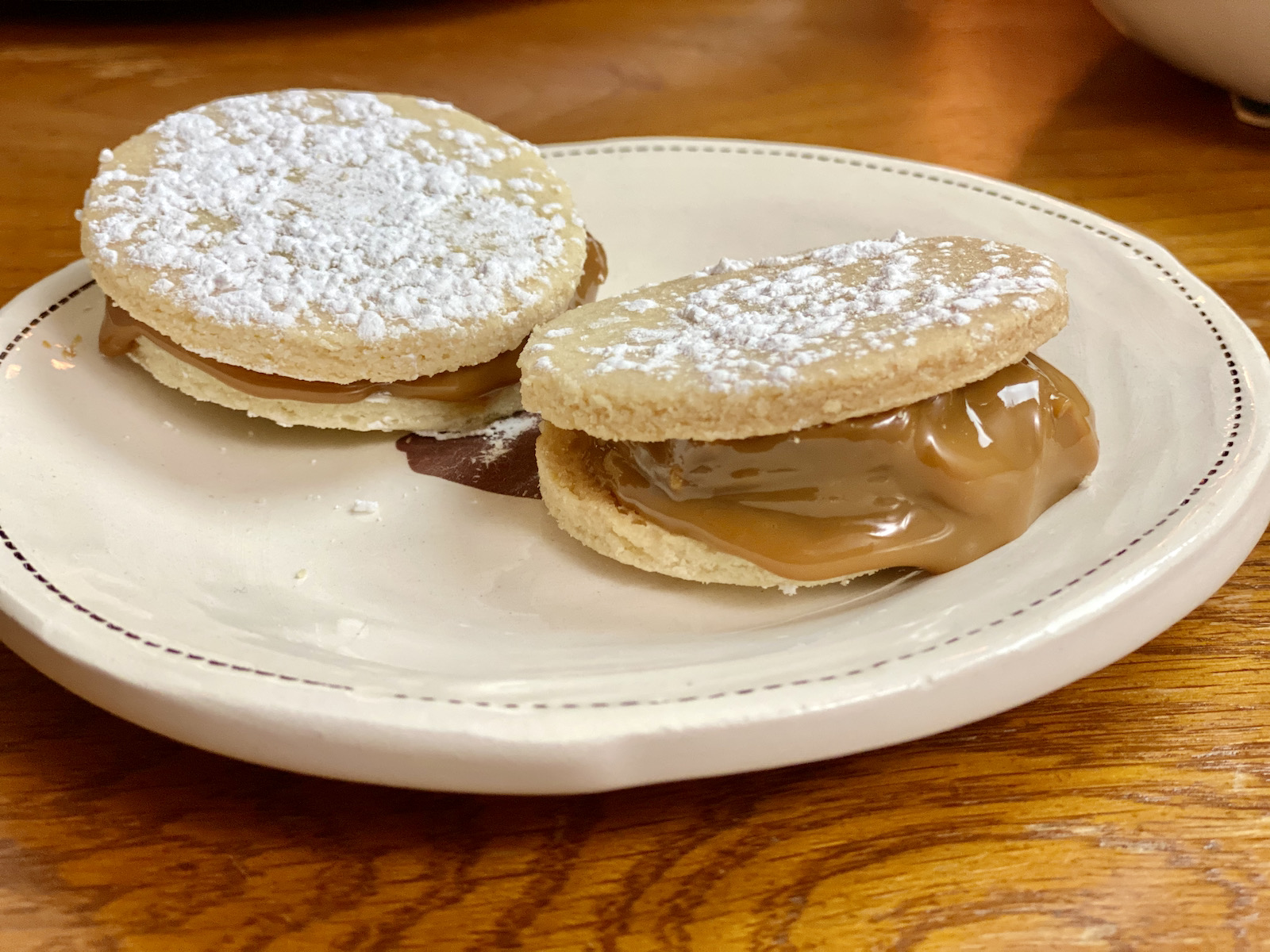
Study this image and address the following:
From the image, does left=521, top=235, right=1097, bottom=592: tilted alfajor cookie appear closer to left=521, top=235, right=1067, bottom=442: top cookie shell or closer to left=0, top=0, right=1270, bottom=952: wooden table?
left=521, top=235, right=1067, bottom=442: top cookie shell

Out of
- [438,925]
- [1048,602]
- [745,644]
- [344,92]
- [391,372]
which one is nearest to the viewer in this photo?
[438,925]

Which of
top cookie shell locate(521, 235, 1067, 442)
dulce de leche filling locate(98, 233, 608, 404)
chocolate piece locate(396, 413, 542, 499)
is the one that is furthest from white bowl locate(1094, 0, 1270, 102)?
chocolate piece locate(396, 413, 542, 499)

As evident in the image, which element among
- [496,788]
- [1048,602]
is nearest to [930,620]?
[1048,602]

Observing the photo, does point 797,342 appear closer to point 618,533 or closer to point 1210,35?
point 618,533

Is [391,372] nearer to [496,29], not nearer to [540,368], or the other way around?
[540,368]

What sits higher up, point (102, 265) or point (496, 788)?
point (102, 265)

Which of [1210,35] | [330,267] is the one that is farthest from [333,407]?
[1210,35]

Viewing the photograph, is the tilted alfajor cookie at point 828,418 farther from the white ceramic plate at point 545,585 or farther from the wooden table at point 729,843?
the wooden table at point 729,843
